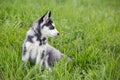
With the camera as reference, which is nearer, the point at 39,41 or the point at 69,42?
the point at 39,41

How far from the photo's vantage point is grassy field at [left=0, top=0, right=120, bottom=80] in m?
4.43

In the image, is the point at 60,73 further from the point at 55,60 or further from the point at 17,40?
the point at 17,40

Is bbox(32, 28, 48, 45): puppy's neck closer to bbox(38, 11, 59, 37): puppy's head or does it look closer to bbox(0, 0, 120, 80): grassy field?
bbox(38, 11, 59, 37): puppy's head

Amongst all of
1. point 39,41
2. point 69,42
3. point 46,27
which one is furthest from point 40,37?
point 69,42

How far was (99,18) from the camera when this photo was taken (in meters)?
8.03

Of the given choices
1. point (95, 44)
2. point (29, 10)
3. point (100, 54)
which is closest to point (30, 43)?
point (100, 54)

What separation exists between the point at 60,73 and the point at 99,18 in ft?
13.0

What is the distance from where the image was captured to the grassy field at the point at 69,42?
443 cm

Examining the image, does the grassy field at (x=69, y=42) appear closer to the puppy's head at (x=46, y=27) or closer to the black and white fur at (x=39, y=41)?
the black and white fur at (x=39, y=41)

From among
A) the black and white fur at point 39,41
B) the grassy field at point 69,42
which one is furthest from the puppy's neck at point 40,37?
the grassy field at point 69,42

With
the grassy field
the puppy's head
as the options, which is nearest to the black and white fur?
the puppy's head

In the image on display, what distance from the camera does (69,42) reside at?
18.6ft

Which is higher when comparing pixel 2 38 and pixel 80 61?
pixel 2 38

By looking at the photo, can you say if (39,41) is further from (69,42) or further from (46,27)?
(69,42)
